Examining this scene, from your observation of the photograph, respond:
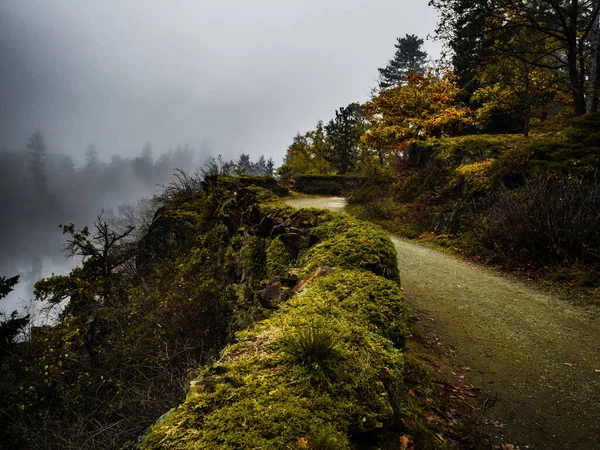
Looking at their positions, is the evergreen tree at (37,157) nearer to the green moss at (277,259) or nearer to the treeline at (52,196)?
the treeline at (52,196)

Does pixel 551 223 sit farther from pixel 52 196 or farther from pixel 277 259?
pixel 52 196

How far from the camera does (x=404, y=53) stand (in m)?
37.5

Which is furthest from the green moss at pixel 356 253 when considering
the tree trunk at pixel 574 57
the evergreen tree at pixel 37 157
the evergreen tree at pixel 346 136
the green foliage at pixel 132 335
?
the evergreen tree at pixel 37 157

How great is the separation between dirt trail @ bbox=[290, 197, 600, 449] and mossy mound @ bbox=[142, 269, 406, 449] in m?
1.17

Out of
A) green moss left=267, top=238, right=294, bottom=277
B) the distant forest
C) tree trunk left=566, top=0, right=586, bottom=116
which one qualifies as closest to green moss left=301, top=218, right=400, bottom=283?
green moss left=267, top=238, right=294, bottom=277

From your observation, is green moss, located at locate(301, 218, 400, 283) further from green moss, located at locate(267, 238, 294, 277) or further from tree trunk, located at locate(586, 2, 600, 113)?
tree trunk, located at locate(586, 2, 600, 113)

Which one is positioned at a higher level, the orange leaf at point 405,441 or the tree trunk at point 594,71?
the tree trunk at point 594,71

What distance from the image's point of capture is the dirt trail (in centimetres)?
218

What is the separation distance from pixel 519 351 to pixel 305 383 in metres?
2.93

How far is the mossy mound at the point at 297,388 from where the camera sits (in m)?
1.12

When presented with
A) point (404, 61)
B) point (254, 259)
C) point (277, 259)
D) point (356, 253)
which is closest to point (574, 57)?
point (356, 253)

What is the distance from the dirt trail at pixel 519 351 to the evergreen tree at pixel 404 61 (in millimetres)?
38138

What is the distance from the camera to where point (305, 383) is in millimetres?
1396

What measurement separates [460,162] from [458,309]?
761 centimetres
